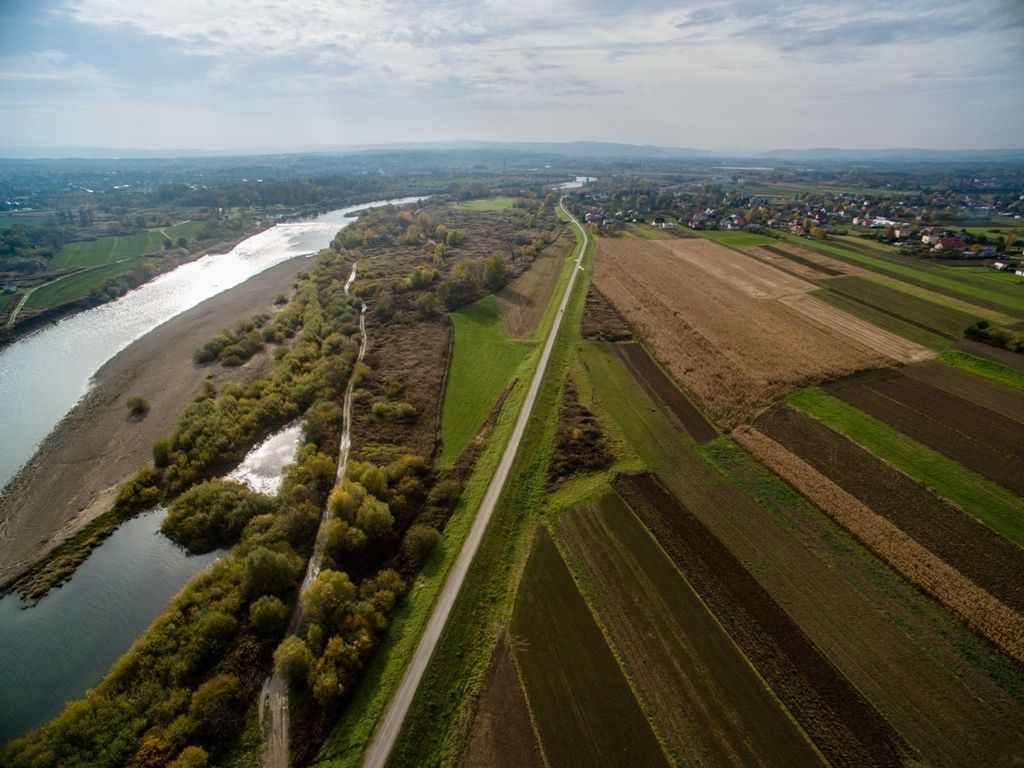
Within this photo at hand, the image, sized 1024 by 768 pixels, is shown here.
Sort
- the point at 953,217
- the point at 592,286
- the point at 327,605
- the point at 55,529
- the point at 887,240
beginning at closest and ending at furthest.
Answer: the point at 327,605 < the point at 55,529 < the point at 592,286 < the point at 887,240 < the point at 953,217

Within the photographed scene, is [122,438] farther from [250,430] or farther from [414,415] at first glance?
[414,415]

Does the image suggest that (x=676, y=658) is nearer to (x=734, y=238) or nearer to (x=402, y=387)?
(x=402, y=387)

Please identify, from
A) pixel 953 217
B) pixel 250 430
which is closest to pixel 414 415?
pixel 250 430

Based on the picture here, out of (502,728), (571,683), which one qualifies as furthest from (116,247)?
(571,683)

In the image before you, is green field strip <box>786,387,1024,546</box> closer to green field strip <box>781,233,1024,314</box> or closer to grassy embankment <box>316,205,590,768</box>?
grassy embankment <box>316,205,590,768</box>

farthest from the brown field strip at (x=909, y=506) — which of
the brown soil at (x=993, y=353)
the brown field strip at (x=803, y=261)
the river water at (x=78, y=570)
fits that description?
the brown field strip at (x=803, y=261)

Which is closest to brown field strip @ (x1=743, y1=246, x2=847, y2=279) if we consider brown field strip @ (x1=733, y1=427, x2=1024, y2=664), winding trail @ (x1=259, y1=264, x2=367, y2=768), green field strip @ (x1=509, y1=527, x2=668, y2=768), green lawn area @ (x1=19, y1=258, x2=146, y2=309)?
brown field strip @ (x1=733, y1=427, x2=1024, y2=664)

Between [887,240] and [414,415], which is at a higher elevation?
[887,240]
